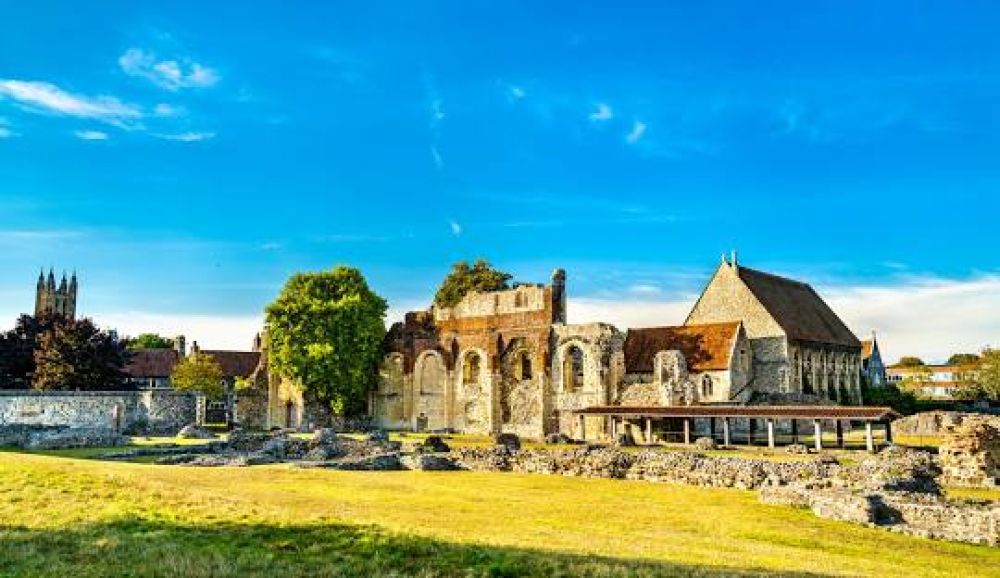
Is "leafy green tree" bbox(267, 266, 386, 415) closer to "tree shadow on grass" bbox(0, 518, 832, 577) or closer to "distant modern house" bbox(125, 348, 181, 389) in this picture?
"distant modern house" bbox(125, 348, 181, 389)

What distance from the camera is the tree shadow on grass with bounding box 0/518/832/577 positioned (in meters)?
11.4

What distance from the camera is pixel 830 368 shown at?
6047 centimetres

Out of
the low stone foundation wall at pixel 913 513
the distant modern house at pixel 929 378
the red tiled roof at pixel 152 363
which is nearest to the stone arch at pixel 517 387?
the low stone foundation wall at pixel 913 513

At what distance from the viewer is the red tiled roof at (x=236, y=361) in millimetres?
90688

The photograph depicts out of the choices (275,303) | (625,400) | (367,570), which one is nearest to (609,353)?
(625,400)

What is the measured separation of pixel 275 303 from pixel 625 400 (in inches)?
976

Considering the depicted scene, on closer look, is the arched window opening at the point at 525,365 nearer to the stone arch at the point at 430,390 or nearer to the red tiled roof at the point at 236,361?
the stone arch at the point at 430,390

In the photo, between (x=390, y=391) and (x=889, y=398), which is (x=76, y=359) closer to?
(x=390, y=391)

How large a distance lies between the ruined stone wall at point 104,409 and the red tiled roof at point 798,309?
37.3 meters

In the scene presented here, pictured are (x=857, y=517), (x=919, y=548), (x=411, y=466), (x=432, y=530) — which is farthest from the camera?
(x=411, y=466)

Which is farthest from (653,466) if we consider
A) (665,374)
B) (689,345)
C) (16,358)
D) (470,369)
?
(16,358)

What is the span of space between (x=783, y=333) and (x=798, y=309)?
26.7 ft

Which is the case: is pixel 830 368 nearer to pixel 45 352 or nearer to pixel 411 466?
pixel 411 466

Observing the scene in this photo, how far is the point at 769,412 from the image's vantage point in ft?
122
